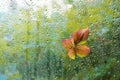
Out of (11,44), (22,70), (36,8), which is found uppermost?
(36,8)

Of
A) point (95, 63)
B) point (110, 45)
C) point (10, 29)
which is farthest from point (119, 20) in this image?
point (10, 29)

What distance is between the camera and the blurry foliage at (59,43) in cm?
161

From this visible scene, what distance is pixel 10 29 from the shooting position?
63.7 inches

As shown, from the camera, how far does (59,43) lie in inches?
63.9

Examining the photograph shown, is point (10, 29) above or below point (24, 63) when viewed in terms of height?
above

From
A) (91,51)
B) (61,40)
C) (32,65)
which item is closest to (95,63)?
(91,51)

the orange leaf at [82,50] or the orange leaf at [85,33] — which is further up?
the orange leaf at [85,33]

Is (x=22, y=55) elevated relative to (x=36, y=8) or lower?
lower

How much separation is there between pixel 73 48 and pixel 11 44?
11.4 inches

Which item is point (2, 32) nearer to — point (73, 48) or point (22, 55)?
point (22, 55)

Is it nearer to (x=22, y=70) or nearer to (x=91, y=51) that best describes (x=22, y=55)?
Result: (x=22, y=70)

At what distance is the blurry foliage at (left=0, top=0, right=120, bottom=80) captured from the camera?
1.61 metres

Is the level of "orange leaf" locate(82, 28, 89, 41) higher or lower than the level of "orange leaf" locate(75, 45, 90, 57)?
higher

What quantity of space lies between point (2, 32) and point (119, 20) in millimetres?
547
